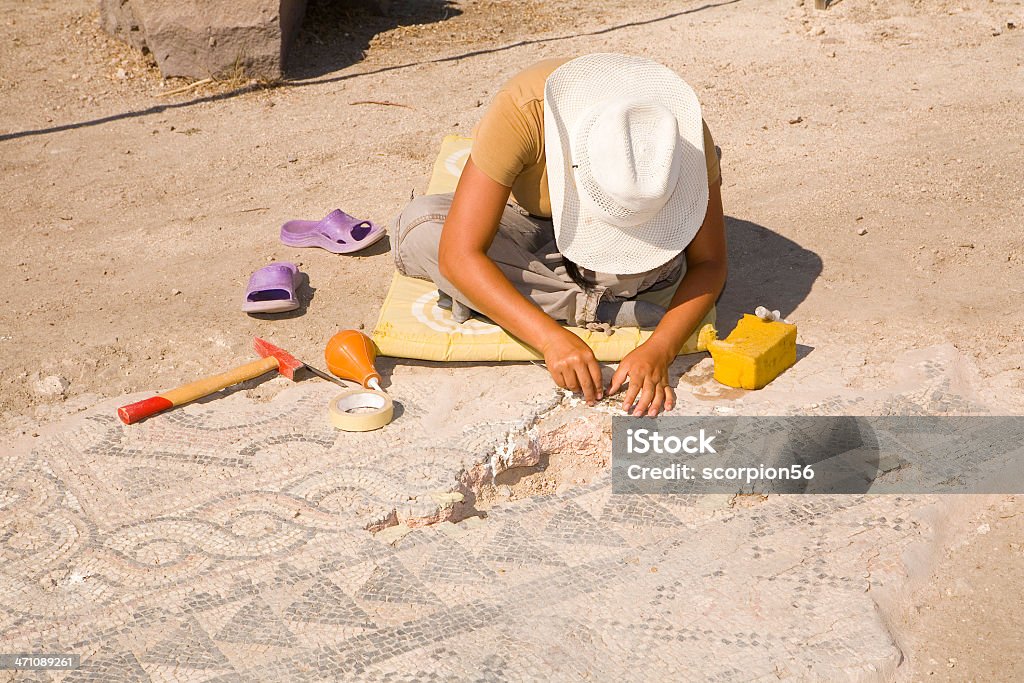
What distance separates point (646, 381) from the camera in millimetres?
2941

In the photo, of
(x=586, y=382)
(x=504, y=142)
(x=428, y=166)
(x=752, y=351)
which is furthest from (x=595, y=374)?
(x=428, y=166)

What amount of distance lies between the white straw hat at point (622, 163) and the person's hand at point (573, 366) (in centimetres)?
24

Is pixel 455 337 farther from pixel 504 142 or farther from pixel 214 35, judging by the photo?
pixel 214 35

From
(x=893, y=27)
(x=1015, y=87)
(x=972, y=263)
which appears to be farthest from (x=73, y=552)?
(x=893, y=27)

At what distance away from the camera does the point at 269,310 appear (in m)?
3.68

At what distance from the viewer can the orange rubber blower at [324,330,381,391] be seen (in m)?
3.18

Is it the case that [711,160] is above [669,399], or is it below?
above

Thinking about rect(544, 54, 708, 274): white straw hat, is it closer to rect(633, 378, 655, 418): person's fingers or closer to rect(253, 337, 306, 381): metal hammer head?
rect(633, 378, 655, 418): person's fingers

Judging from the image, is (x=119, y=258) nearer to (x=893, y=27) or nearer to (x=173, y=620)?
(x=173, y=620)

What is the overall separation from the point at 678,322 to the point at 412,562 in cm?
113

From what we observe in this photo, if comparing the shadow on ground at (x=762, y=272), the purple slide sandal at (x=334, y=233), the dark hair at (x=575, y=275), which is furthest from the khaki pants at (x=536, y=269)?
the purple slide sandal at (x=334, y=233)

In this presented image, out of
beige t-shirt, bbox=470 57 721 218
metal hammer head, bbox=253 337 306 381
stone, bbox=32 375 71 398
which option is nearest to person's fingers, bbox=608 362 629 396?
beige t-shirt, bbox=470 57 721 218

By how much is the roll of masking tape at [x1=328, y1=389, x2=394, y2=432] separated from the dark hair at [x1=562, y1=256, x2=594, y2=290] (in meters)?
0.72

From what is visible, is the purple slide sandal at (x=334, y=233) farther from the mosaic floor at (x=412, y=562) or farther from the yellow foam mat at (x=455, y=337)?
the mosaic floor at (x=412, y=562)
